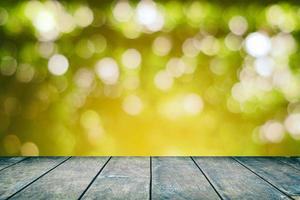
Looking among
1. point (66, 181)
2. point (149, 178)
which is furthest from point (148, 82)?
point (66, 181)

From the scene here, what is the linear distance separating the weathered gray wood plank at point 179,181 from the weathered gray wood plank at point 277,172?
25 cm

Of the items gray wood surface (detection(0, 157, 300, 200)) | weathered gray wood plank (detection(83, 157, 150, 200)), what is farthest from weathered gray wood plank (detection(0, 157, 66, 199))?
A: weathered gray wood plank (detection(83, 157, 150, 200))

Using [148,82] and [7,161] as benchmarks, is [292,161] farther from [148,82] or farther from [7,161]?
[7,161]

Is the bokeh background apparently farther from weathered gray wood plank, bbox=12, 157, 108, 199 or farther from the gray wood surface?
weathered gray wood plank, bbox=12, 157, 108, 199

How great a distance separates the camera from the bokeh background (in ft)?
6.36

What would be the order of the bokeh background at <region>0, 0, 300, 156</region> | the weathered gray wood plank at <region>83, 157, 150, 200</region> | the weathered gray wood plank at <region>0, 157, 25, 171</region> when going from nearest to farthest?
the weathered gray wood plank at <region>83, 157, 150, 200</region>, the weathered gray wood plank at <region>0, 157, 25, 171</region>, the bokeh background at <region>0, 0, 300, 156</region>

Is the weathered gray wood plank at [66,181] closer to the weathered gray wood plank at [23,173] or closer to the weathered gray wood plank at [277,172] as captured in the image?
the weathered gray wood plank at [23,173]

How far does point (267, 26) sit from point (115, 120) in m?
0.95

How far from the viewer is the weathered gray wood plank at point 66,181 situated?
1.19 m

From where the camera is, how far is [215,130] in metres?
1.95

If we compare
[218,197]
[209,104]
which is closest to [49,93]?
[209,104]

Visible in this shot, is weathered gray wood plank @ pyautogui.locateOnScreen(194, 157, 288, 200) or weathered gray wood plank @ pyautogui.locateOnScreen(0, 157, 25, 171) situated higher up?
weathered gray wood plank @ pyautogui.locateOnScreen(0, 157, 25, 171)

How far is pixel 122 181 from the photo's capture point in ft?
4.50

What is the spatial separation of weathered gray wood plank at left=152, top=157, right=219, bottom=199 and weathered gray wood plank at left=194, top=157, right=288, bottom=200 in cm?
4
